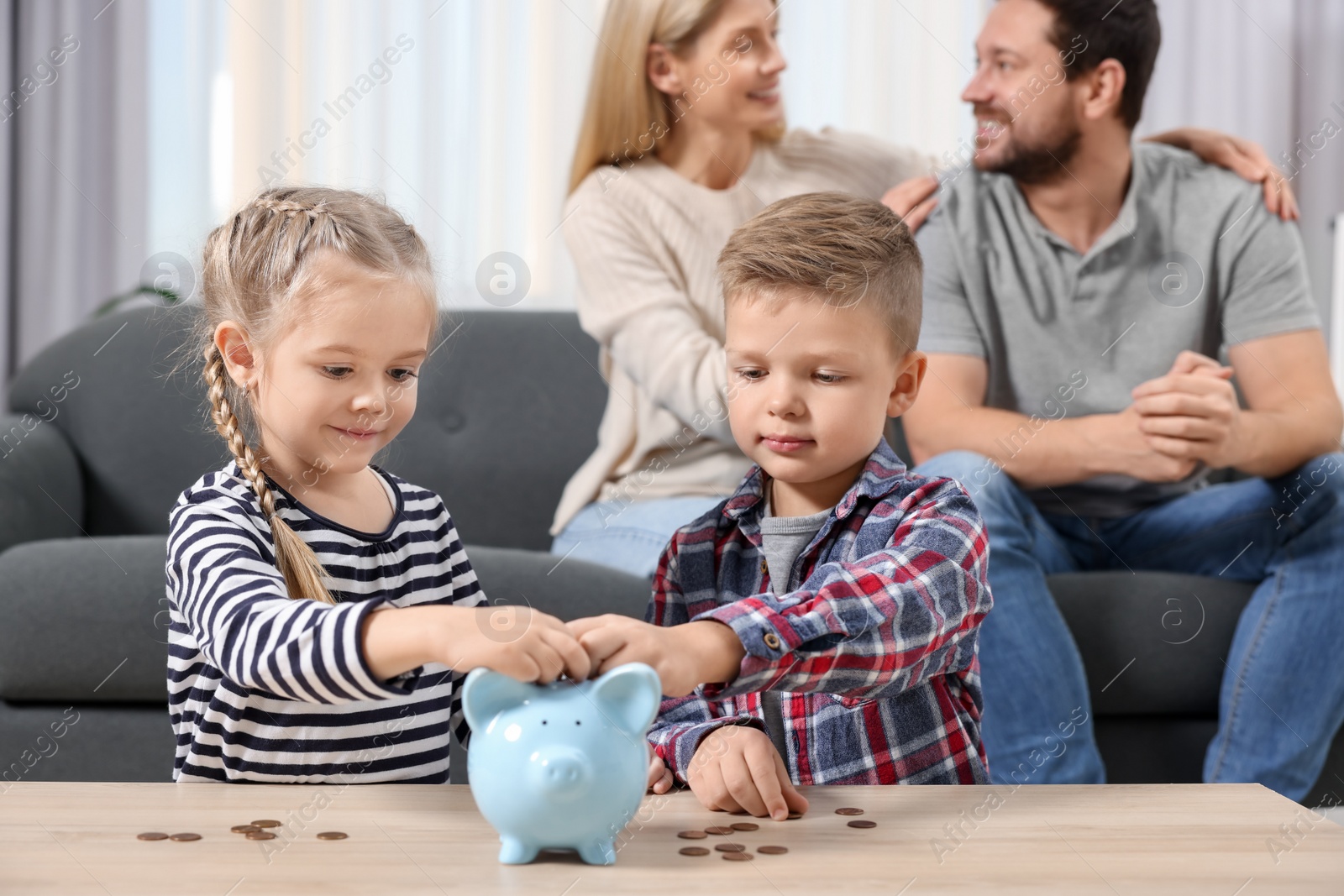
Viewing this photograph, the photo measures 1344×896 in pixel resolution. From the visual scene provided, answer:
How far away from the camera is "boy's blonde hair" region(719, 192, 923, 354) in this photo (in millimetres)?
869

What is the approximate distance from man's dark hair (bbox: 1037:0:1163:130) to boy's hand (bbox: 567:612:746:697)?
126 cm

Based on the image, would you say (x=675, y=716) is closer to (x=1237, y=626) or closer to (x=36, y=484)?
(x=1237, y=626)

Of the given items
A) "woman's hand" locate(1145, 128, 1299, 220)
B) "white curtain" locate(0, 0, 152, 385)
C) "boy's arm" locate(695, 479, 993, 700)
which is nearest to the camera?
"boy's arm" locate(695, 479, 993, 700)

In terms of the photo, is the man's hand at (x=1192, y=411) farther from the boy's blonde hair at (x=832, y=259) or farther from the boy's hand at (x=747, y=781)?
the boy's hand at (x=747, y=781)

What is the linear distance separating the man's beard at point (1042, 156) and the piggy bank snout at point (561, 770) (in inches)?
52.1

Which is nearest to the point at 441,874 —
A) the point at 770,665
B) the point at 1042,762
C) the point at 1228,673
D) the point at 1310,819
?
the point at 770,665

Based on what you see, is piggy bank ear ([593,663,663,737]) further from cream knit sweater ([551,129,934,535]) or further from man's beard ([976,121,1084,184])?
man's beard ([976,121,1084,184])

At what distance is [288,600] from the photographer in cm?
69

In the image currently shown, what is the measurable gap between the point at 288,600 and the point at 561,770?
0.21 meters

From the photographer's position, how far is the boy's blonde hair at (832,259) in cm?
87

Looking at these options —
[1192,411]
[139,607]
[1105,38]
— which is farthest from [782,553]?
[1105,38]

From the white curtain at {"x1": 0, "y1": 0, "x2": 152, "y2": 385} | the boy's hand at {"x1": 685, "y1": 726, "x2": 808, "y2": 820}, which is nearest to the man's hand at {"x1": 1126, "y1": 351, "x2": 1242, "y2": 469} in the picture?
the boy's hand at {"x1": 685, "y1": 726, "x2": 808, "y2": 820}

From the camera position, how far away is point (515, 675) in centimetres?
60

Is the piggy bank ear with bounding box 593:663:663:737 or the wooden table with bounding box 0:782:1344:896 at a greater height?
the piggy bank ear with bounding box 593:663:663:737
